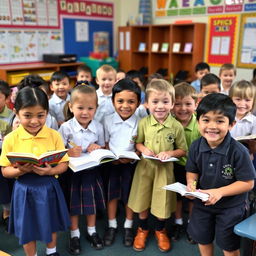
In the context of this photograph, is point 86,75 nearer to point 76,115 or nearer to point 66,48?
point 76,115

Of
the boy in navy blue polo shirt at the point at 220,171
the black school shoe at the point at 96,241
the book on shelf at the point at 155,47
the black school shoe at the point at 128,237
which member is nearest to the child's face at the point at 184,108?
the boy in navy blue polo shirt at the point at 220,171

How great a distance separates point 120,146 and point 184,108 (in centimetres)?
53

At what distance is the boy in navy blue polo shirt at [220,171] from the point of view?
1.42 meters

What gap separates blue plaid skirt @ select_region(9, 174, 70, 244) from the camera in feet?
5.33

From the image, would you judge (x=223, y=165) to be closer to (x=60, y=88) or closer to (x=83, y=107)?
(x=83, y=107)

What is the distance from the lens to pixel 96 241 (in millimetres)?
2074

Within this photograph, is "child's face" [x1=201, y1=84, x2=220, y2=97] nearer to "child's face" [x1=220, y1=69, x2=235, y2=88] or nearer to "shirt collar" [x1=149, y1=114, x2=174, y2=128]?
"child's face" [x1=220, y1=69, x2=235, y2=88]

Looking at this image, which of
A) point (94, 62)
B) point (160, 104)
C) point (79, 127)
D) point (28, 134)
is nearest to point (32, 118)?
point (28, 134)

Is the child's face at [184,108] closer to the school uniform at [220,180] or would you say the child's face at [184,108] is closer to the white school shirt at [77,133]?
the school uniform at [220,180]

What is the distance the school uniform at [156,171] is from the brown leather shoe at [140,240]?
0.77 ft

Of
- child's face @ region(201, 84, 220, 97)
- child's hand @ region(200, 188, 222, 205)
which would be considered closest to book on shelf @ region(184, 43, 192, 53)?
child's face @ region(201, 84, 220, 97)

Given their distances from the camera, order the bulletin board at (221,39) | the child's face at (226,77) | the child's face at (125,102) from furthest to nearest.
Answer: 1. the bulletin board at (221,39)
2. the child's face at (226,77)
3. the child's face at (125,102)

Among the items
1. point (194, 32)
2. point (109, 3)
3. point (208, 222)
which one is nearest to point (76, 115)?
point (208, 222)

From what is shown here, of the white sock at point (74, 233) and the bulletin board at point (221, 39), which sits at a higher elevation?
the bulletin board at point (221, 39)
